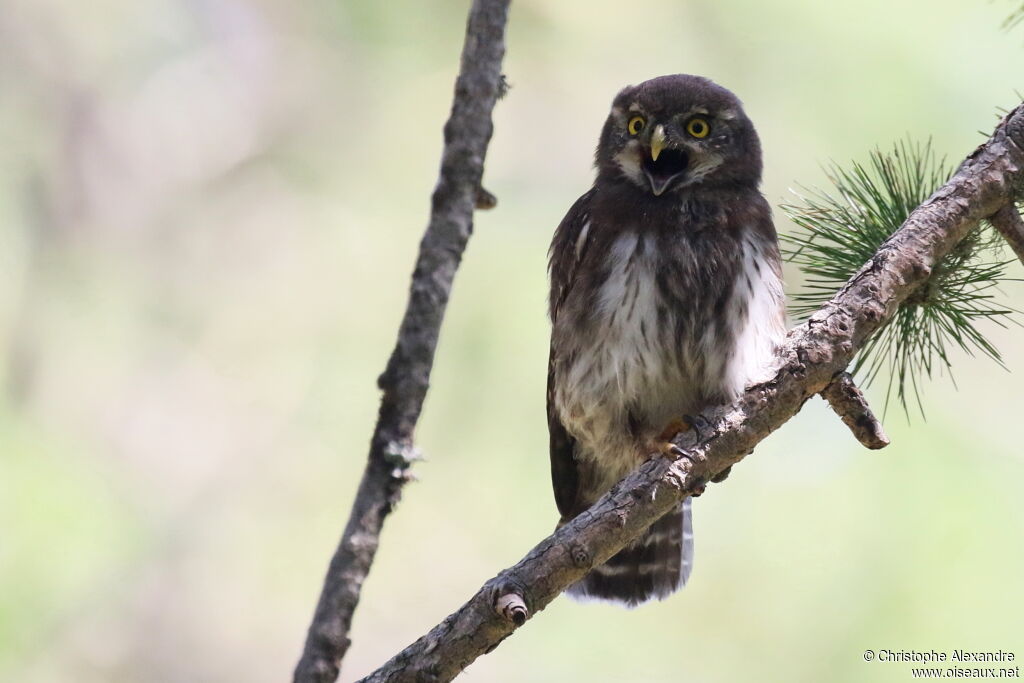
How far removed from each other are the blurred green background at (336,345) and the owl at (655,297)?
4.90ft

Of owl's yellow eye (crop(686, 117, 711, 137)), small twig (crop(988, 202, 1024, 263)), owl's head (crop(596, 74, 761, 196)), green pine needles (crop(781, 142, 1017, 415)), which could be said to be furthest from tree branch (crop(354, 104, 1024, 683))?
owl's yellow eye (crop(686, 117, 711, 137))

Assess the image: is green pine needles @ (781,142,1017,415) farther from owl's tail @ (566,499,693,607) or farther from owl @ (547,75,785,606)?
owl's tail @ (566,499,693,607)

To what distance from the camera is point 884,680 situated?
5.36 meters

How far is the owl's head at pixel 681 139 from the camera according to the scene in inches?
154

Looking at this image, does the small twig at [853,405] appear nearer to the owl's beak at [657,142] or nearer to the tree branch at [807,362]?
the tree branch at [807,362]

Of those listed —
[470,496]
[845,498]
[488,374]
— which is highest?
[488,374]

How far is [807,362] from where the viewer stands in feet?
8.45

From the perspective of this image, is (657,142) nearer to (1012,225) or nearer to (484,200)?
(484,200)

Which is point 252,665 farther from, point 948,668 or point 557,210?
point 948,668

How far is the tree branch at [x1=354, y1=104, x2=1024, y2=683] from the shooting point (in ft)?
8.34

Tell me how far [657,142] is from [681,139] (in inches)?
5.2

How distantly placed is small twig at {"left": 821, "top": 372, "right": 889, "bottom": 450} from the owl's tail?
1.57m

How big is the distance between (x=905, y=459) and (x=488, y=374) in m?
2.34

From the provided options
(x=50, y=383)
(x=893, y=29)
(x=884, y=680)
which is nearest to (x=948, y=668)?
(x=884, y=680)
